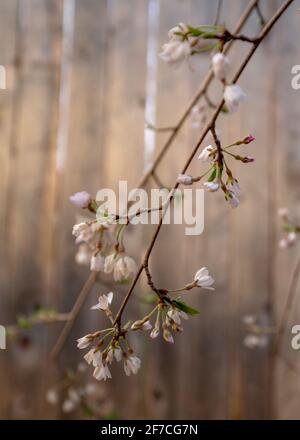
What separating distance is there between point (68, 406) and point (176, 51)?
0.97m

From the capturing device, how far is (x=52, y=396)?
1.20m

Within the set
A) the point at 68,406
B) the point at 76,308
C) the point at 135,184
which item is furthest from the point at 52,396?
the point at 135,184

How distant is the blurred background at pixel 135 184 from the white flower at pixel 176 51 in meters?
0.83

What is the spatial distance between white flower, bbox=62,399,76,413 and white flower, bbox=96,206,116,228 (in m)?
0.79

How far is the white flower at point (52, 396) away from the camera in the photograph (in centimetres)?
120

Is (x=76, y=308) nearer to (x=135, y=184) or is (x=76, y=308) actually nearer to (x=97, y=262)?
(x=135, y=184)

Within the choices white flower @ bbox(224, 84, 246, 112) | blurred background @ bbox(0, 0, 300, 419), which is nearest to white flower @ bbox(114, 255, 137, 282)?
white flower @ bbox(224, 84, 246, 112)

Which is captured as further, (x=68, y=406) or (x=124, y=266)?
(x=68, y=406)

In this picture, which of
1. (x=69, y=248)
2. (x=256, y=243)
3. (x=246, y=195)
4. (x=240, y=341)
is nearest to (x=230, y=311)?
(x=240, y=341)

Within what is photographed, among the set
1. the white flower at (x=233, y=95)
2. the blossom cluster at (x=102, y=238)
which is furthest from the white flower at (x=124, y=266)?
the white flower at (x=233, y=95)

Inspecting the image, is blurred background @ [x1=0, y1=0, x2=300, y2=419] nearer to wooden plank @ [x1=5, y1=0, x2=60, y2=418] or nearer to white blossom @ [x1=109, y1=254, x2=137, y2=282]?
wooden plank @ [x1=5, y1=0, x2=60, y2=418]

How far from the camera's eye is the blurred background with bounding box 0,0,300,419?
121cm

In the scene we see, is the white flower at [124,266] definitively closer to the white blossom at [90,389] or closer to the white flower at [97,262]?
the white flower at [97,262]

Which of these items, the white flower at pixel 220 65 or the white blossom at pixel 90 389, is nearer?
the white flower at pixel 220 65
